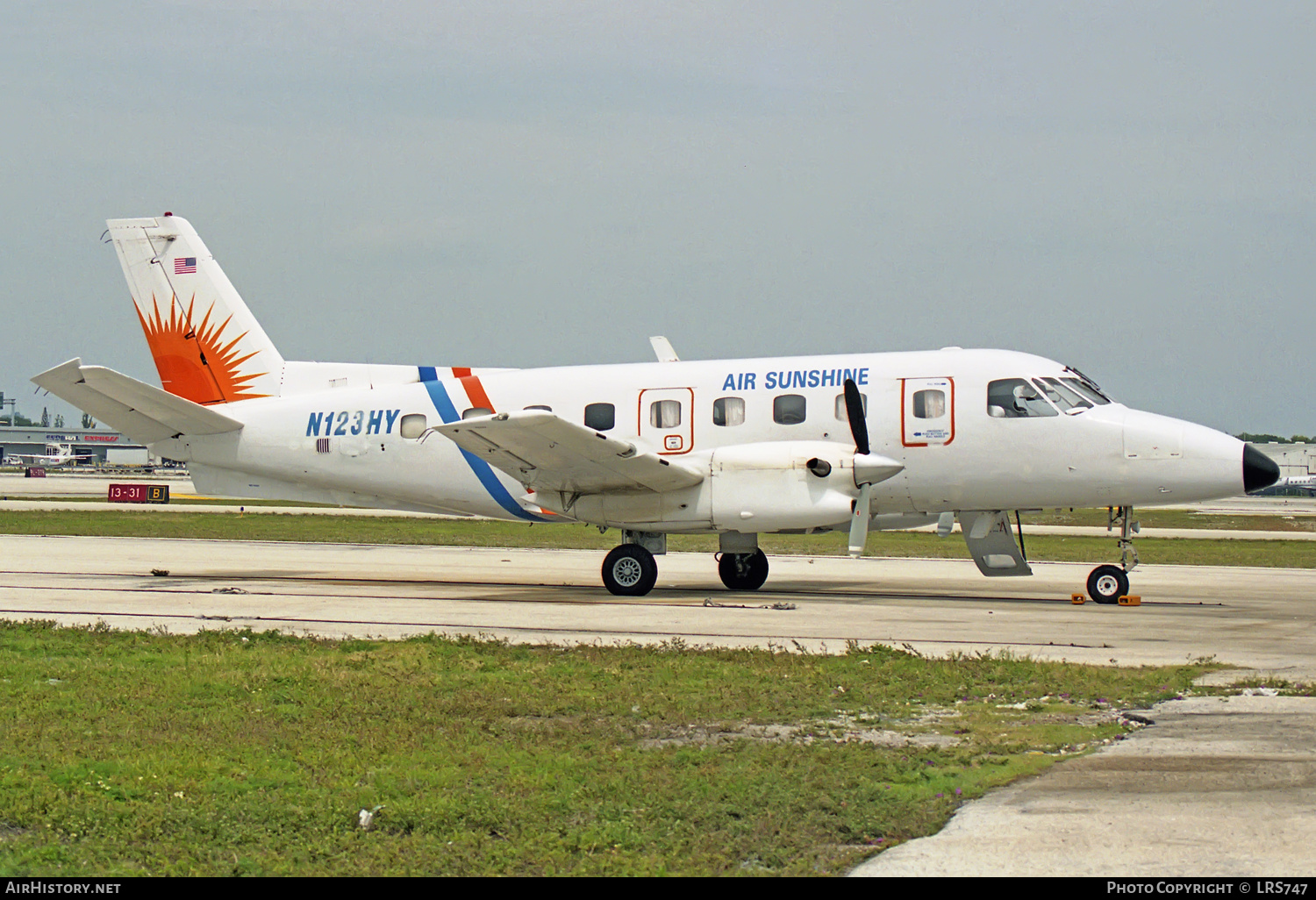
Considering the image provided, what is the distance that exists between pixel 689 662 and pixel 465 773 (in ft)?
16.2

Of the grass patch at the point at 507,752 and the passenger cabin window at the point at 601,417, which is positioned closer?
the grass patch at the point at 507,752

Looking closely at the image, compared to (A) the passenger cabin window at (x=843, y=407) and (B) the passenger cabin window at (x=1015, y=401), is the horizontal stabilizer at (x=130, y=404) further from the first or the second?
(B) the passenger cabin window at (x=1015, y=401)

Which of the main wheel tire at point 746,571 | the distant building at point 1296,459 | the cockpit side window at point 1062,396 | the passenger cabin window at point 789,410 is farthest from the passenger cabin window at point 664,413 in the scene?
the distant building at point 1296,459

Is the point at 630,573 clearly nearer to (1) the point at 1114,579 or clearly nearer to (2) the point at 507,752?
(1) the point at 1114,579

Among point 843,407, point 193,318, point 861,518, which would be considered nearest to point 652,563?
point 861,518

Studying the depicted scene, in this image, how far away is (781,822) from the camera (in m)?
6.52

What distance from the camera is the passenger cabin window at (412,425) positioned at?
72.4 ft

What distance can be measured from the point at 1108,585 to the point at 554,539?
75.2 ft

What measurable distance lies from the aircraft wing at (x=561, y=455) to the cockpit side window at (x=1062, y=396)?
565 centimetres

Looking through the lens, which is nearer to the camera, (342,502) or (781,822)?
(781,822)

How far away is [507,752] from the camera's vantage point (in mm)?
8297

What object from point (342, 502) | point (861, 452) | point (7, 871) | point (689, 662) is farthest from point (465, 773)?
point (342, 502)

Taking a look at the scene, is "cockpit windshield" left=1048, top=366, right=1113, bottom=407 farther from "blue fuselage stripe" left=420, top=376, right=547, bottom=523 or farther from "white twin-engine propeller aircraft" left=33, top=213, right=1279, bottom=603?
"blue fuselage stripe" left=420, top=376, right=547, bottom=523
